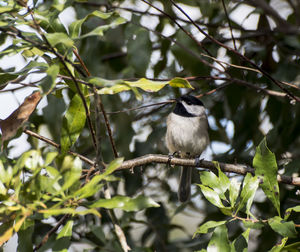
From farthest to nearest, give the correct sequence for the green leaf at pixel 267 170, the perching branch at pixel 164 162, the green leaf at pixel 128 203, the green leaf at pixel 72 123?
1. the perching branch at pixel 164 162
2. the green leaf at pixel 72 123
3. the green leaf at pixel 267 170
4. the green leaf at pixel 128 203

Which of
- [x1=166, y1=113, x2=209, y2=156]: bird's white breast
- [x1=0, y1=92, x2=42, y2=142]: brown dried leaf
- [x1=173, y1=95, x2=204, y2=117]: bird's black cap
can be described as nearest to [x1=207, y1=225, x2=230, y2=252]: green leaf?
[x1=0, y1=92, x2=42, y2=142]: brown dried leaf

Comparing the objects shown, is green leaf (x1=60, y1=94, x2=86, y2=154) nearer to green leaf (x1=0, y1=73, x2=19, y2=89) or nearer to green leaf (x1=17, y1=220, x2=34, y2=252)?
green leaf (x1=0, y1=73, x2=19, y2=89)

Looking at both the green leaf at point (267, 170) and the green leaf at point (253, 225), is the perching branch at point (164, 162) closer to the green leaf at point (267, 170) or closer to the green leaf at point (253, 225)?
the green leaf at point (267, 170)

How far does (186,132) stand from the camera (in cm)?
406

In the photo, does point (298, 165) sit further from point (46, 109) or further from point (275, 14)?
point (46, 109)

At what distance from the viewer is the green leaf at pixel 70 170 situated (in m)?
1.58

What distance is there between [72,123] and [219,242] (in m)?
0.92

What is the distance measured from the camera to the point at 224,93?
3561 millimetres

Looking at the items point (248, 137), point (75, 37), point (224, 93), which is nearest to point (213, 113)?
point (224, 93)

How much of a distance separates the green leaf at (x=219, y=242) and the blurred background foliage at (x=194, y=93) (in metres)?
0.96

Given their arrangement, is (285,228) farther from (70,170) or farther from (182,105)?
(182,105)

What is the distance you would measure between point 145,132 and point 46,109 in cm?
121

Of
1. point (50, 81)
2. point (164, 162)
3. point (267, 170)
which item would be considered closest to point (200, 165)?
point (164, 162)

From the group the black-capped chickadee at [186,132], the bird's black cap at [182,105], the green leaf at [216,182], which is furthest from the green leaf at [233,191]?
the black-capped chickadee at [186,132]
